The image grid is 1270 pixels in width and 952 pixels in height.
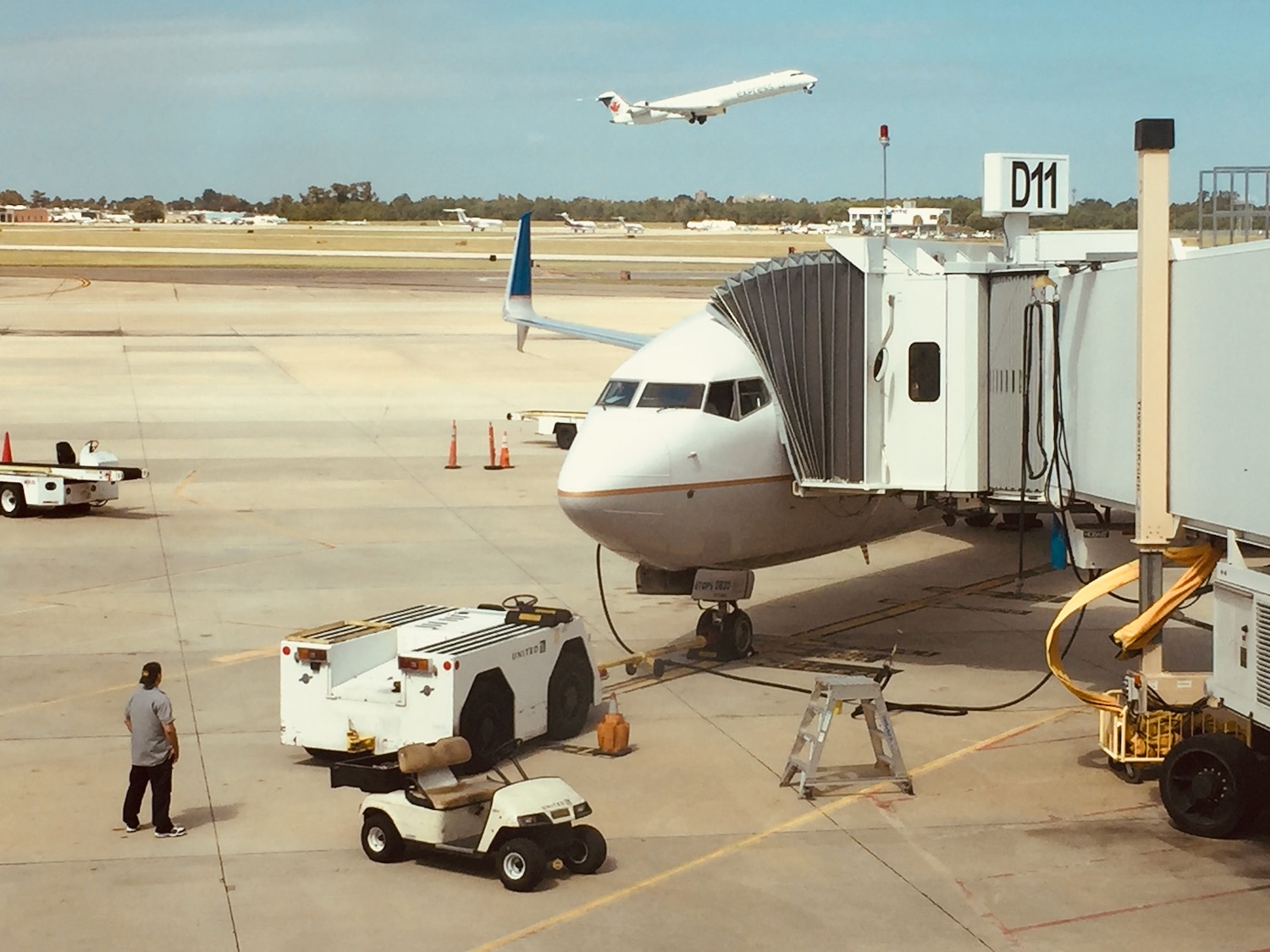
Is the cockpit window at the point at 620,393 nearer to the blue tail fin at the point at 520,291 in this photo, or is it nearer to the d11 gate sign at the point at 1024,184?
the d11 gate sign at the point at 1024,184

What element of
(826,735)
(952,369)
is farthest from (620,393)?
(826,735)

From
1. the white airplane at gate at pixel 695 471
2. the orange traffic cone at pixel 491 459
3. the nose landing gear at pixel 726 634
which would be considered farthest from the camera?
the orange traffic cone at pixel 491 459

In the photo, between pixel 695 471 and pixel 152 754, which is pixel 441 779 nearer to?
pixel 152 754

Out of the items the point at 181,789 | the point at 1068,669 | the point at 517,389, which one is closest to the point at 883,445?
the point at 1068,669

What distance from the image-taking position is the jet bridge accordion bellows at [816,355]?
22.5 meters

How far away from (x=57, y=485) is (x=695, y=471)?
17955 mm

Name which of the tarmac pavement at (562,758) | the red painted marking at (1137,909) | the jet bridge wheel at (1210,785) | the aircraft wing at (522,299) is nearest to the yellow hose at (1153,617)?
the tarmac pavement at (562,758)

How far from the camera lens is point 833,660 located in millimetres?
23438

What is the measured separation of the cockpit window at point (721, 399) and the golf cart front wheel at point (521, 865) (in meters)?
9.25

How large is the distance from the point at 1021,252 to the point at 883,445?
8.15m

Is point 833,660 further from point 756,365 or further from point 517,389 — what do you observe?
point 517,389

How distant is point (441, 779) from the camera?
15.9 metres

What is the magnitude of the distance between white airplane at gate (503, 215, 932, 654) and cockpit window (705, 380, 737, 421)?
0.5 inches

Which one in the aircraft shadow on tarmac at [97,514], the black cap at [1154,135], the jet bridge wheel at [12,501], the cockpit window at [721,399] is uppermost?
the black cap at [1154,135]
